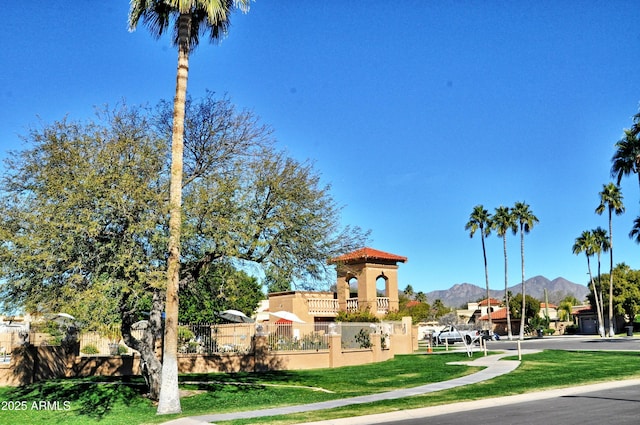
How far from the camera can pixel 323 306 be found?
45.1 metres

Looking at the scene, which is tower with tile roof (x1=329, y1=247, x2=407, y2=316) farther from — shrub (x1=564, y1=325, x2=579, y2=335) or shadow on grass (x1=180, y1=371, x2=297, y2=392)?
shrub (x1=564, y1=325, x2=579, y2=335)

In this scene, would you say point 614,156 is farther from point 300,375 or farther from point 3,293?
point 3,293

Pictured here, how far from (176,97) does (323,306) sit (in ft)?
93.1

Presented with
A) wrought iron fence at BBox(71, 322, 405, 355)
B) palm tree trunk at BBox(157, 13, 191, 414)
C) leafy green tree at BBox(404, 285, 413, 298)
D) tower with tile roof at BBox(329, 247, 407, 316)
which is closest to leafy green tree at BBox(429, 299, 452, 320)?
leafy green tree at BBox(404, 285, 413, 298)

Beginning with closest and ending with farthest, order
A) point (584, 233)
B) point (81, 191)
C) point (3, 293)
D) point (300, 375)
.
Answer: point (81, 191) < point (3, 293) < point (300, 375) < point (584, 233)

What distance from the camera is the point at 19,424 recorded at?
1681 cm

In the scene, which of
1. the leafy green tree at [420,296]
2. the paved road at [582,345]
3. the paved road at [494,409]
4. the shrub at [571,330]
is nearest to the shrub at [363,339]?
the paved road at [582,345]

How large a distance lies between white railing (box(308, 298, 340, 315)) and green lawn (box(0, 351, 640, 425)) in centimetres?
1421

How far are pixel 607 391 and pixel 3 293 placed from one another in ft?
63.7

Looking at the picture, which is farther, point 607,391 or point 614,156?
point 614,156

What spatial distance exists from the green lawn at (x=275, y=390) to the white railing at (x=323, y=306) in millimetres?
14207

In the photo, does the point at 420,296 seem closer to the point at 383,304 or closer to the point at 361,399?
the point at 383,304

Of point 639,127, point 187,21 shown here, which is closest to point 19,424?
point 187,21

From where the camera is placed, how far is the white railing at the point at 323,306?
44.5m
